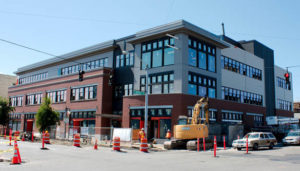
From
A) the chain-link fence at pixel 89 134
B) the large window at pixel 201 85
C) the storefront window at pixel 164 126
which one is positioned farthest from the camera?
the large window at pixel 201 85

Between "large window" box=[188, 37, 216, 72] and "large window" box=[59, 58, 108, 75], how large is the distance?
48.3ft

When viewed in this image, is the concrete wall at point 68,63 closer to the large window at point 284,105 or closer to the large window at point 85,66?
the large window at point 85,66

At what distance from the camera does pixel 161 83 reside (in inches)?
1441

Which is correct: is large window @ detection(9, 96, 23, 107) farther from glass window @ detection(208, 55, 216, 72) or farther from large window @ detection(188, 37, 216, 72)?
glass window @ detection(208, 55, 216, 72)

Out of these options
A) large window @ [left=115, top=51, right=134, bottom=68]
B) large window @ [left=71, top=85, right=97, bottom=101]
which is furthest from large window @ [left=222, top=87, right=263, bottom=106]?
large window @ [left=71, top=85, right=97, bottom=101]

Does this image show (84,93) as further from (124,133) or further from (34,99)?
(124,133)

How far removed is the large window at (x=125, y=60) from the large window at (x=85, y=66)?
284 cm

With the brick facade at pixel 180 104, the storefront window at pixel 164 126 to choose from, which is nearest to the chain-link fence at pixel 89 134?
the brick facade at pixel 180 104

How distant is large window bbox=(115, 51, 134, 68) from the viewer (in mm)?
41622

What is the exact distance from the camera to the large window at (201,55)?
36959 millimetres

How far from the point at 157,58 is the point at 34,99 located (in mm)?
29471

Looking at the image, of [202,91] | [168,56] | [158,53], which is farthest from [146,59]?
[202,91]

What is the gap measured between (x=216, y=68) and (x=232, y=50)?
6.49 m

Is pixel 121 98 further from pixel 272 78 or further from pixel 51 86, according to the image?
pixel 272 78
